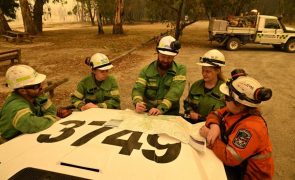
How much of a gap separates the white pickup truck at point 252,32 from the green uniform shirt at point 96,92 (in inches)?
538

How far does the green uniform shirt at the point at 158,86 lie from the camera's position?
4.04 m

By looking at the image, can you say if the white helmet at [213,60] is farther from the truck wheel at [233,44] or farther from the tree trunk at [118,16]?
the tree trunk at [118,16]

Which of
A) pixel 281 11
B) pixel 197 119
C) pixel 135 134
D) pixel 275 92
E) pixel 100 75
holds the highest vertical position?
pixel 281 11

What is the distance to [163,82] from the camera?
4199 millimetres

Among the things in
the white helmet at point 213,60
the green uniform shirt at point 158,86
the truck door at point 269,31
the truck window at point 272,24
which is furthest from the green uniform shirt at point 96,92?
the truck window at point 272,24

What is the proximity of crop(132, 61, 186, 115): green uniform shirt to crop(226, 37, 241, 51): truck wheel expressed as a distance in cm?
1370

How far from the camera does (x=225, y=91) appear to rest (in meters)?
2.68

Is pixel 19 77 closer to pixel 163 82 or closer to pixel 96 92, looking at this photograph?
pixel 96 92

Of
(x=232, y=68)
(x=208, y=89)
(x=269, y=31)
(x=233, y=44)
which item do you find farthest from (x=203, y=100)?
(x=269, y=31)

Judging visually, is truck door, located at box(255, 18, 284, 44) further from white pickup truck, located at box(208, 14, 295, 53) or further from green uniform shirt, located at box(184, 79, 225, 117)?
green uniform shirt, located at box(184, 79, 225, 117)

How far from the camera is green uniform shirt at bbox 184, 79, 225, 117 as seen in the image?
12.6 feet

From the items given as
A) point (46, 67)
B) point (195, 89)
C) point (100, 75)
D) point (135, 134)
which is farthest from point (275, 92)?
point (46, 67)

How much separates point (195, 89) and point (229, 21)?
46.5 feet

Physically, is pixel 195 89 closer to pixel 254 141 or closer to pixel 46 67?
pixel 254 141
